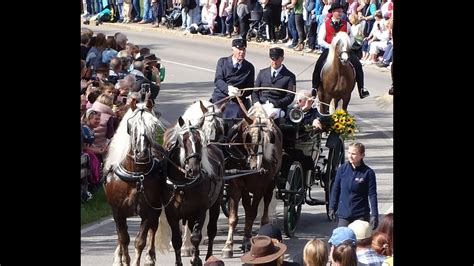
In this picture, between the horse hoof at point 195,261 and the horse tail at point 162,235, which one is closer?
the horse hoof at point 195,261

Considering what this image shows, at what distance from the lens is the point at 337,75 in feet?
70.7

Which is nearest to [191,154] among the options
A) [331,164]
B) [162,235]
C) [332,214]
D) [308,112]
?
[162,235]

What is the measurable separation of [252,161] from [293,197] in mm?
1105

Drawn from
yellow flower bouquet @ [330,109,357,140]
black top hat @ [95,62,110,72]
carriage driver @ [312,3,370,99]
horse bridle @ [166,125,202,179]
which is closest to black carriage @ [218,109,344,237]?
yellow flower bouquet @ [330,109,357,140]

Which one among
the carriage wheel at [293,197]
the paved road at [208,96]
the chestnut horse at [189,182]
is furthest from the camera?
the carriage wheel at [293,197]

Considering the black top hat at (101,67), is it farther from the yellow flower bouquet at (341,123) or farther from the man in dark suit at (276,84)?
the yellow flower bouquet at (341,123)

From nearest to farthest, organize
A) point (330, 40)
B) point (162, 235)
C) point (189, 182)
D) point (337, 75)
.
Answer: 1. point (189, 182)
2. point (162, 235)
3. point (337, 75)
4. point (330, 40)

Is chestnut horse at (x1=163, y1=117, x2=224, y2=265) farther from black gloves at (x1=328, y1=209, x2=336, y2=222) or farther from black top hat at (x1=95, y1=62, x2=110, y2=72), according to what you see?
black top hat at (x1=95, y1=62, x2=110, y2=72)

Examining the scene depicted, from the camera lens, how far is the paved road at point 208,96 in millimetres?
15570

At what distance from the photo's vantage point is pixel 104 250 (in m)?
15.1

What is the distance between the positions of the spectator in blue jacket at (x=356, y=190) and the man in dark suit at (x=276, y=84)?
7.45ft

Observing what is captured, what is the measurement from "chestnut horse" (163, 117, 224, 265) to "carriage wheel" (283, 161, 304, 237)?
225 cm

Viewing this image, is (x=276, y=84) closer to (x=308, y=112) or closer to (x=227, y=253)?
(x=308, y=112)

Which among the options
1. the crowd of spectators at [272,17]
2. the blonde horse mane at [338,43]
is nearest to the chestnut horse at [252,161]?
the blonde horse mane at [338,43]
